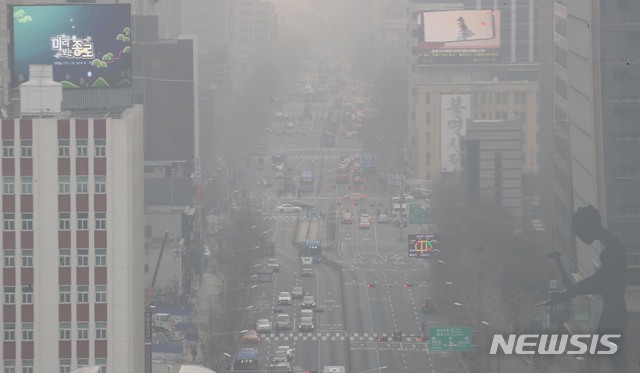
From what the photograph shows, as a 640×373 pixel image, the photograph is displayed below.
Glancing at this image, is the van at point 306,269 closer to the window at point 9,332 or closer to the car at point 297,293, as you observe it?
the car at point 297,293

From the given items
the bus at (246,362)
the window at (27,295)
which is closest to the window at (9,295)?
the window at (27,295)

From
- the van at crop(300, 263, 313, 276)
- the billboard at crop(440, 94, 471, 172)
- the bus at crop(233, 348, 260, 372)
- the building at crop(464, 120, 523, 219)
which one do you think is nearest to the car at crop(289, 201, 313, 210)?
the billboard at crop(440, 94, 471, 172)

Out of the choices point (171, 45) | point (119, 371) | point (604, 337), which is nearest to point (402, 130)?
point (171, 45)

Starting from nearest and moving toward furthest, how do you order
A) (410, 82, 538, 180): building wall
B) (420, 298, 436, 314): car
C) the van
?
(420, 298, 436, 314): car
the van
(410, 82, 538, 180): building wall

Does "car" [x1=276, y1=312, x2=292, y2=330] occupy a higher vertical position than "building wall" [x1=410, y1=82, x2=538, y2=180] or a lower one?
lower

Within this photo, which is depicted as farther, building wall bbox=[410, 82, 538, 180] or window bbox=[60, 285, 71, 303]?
building wall bbox=[410, 82, 538, 180]

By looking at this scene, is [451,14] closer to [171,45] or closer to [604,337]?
[171,45]

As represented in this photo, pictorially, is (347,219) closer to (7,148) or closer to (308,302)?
(308,302)

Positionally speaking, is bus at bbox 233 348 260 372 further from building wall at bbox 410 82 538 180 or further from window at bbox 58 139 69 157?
building wall at bbox 410 82 538 180
